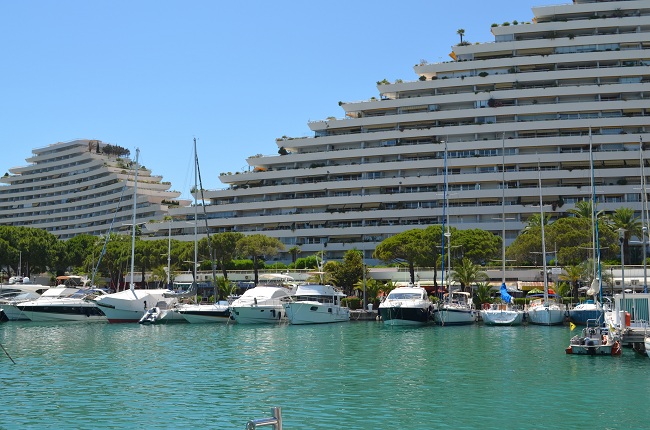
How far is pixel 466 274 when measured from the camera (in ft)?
271

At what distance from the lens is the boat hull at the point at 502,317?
70.6 m

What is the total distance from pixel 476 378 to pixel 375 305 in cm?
4826

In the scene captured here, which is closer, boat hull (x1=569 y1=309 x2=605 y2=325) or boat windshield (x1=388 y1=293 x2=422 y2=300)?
boat hull (x1=569 y1=309 x2=605 y2=325)

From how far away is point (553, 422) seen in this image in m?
27.2

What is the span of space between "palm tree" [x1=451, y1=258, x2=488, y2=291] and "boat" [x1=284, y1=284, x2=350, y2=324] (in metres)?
13.1

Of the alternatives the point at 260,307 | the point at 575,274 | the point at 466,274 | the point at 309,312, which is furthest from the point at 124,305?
the point at 575,274

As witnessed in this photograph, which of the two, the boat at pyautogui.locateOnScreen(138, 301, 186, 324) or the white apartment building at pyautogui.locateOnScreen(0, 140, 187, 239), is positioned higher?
the white apartment building at pyautogui.locateOnScreen(0, 140, 187, 239)

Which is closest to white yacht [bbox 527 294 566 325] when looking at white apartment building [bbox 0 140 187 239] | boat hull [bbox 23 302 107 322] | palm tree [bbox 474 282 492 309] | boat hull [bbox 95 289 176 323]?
palm tree [bbox 474 282 492 309]

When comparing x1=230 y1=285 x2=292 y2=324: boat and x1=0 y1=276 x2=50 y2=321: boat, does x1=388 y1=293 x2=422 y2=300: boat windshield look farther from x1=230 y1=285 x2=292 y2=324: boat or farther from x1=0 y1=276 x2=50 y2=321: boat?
x1=0 y1=276 x2=50 y2=321: boat

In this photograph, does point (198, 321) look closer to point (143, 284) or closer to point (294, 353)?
point (294, 353)

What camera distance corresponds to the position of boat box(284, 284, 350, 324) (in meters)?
72.3

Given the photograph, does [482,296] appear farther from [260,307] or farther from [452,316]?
[260,307]

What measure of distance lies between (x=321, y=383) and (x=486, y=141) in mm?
86262

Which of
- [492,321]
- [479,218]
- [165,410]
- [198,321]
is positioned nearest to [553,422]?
[165,410]
